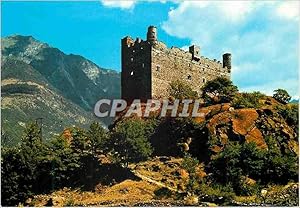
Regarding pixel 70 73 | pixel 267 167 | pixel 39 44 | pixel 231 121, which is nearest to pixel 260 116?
pixel 231 121

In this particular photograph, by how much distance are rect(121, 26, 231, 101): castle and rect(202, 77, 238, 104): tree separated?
2979 mm

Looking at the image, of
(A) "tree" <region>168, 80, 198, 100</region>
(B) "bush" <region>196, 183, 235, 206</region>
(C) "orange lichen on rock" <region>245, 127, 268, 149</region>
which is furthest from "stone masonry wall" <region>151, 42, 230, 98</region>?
(B) "bush" <region>196, 183, 235, 206</region>

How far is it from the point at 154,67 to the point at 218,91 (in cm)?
635

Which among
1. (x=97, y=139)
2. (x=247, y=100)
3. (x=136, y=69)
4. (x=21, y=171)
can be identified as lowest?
(x=21, y=171)

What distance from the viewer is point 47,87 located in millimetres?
126875

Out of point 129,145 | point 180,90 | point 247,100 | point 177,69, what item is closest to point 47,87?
point 177,69

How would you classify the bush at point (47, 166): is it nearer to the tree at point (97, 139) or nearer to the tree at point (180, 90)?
the tree at point (97, 139)

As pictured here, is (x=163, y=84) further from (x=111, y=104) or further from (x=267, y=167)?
(x=267, y=167)

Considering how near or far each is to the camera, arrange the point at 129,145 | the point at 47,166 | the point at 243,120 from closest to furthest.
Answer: the point at 47,166 → the point at 129,145 → the point at 243,120

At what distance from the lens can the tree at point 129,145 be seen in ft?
146

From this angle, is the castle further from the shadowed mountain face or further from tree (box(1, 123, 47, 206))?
the shadowed mountain face

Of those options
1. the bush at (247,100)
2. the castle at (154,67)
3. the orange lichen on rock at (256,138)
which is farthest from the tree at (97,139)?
the bush at (247,100)

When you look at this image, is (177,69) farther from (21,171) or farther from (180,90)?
(21,171)

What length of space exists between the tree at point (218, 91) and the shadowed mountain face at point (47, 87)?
36.8m
